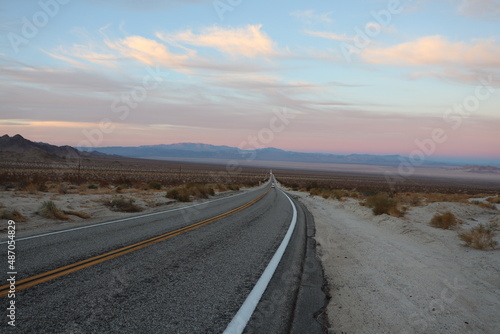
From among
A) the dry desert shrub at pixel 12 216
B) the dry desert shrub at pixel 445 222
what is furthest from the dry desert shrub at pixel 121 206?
the dry desert shrub at pixel 445 222

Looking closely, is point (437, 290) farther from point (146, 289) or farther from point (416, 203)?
point (416, 203)

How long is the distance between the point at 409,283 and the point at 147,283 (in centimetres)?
473

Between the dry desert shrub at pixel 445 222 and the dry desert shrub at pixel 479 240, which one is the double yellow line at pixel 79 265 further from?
the dry desert shrub at pixel 445 222

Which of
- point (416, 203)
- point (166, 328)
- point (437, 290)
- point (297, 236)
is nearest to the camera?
point (166, 328)

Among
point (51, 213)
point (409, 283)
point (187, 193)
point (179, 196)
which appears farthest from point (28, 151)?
point (409, 283)

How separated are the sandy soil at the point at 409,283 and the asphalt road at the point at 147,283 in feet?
2.81

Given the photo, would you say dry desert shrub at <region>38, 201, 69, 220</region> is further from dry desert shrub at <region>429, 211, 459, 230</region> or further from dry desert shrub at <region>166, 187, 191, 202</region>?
dry desert shrub at <region>429, 211, 459, 230</region>

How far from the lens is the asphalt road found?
4129 millimetres

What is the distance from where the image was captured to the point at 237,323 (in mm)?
4285

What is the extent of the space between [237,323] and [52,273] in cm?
340

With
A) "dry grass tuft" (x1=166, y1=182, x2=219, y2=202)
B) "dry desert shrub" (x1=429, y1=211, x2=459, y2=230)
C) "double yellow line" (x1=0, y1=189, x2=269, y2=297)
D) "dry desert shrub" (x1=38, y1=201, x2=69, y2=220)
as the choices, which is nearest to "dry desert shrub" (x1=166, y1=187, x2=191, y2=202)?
"dry grass tuft" (x1=166, y1=182, x2=219, y2=202)

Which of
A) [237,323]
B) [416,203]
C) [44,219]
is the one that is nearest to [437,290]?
[237,323]

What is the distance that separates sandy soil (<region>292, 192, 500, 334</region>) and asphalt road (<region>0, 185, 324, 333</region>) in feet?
2.81

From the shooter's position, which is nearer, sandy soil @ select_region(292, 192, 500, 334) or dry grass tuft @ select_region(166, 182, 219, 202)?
sandy soil @ select_region(292, 192, 500, 334)
